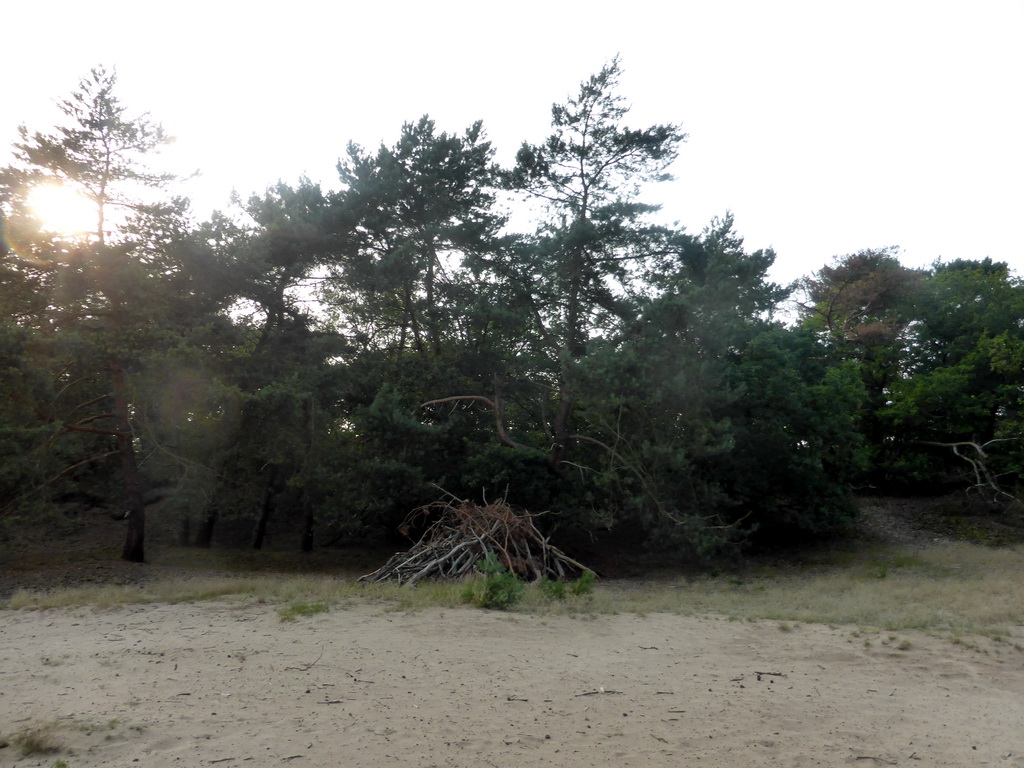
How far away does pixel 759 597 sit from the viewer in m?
12.2

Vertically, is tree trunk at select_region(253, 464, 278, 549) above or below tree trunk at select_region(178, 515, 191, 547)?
above

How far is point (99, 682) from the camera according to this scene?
5.88m

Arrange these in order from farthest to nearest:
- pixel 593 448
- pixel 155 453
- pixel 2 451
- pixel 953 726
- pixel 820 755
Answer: pixel 593 448, pixel 155 453, pixel 2 451, pixel 953 726, pixel 820 755

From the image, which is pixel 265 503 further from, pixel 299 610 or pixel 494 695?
pixel 494 695

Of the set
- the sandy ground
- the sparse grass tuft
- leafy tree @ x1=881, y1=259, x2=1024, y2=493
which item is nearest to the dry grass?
the sandy ground

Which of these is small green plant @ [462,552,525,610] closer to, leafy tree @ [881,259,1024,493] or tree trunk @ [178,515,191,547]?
tree trunk @ [178,515,191,547]

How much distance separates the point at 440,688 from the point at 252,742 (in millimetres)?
1637

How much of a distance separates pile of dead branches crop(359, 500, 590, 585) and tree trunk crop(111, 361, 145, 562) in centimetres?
661

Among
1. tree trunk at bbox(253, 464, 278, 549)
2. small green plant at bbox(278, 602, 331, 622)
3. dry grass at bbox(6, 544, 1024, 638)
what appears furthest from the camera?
tree trunk at bbox(253, 464, 278, 549)

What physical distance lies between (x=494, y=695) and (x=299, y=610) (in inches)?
158

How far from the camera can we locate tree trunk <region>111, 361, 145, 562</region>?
1510 centimetres

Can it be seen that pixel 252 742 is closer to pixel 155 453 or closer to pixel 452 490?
pixel 452 490

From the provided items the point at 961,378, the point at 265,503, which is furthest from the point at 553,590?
the point at 961,378

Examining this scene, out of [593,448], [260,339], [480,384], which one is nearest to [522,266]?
[480,384]
